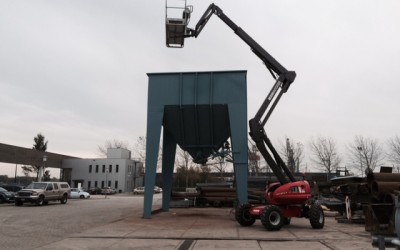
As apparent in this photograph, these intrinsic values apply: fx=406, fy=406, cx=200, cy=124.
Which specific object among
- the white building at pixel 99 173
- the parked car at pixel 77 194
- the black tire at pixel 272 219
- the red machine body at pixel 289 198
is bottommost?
the parked car at pixel 77 194

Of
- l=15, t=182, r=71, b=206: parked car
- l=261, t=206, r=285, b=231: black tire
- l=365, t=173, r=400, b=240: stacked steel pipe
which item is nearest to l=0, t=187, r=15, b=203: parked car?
l=15, t=182, r=71, b=206: parked car

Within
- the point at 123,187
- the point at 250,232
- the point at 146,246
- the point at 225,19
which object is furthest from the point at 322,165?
the point at 146,246

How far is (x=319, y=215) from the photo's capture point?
55.5ft

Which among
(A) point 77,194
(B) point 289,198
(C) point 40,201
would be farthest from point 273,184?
(A) point 77,194

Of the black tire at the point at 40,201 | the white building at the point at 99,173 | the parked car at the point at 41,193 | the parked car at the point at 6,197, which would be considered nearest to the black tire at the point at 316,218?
the parked car at the point at 41,193

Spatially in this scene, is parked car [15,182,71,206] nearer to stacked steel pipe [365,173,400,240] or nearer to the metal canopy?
the metal canopy

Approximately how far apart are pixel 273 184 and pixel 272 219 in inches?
115

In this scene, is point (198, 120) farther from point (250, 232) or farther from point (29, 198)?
point (29, 198)

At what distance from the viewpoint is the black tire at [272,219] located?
51.2 feet

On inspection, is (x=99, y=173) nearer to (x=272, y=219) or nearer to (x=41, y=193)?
(x=41, y=193)

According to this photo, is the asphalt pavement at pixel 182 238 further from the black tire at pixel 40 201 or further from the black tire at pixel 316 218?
the black tire at pixel 40 201

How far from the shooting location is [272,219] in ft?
51.9

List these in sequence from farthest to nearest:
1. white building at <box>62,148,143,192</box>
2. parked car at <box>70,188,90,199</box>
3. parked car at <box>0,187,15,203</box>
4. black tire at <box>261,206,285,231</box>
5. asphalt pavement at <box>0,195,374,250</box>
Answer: white building at <box>62,148,143,192</box> < parked car at <box>70,188,90,199</box> < parked car at <box>0,187,15,203</box> < black tire at <box>261,206,285,231</box> < asphalt pavement at <box>0,195,374,250</box>

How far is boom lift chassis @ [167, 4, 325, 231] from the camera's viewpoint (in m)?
16.8
